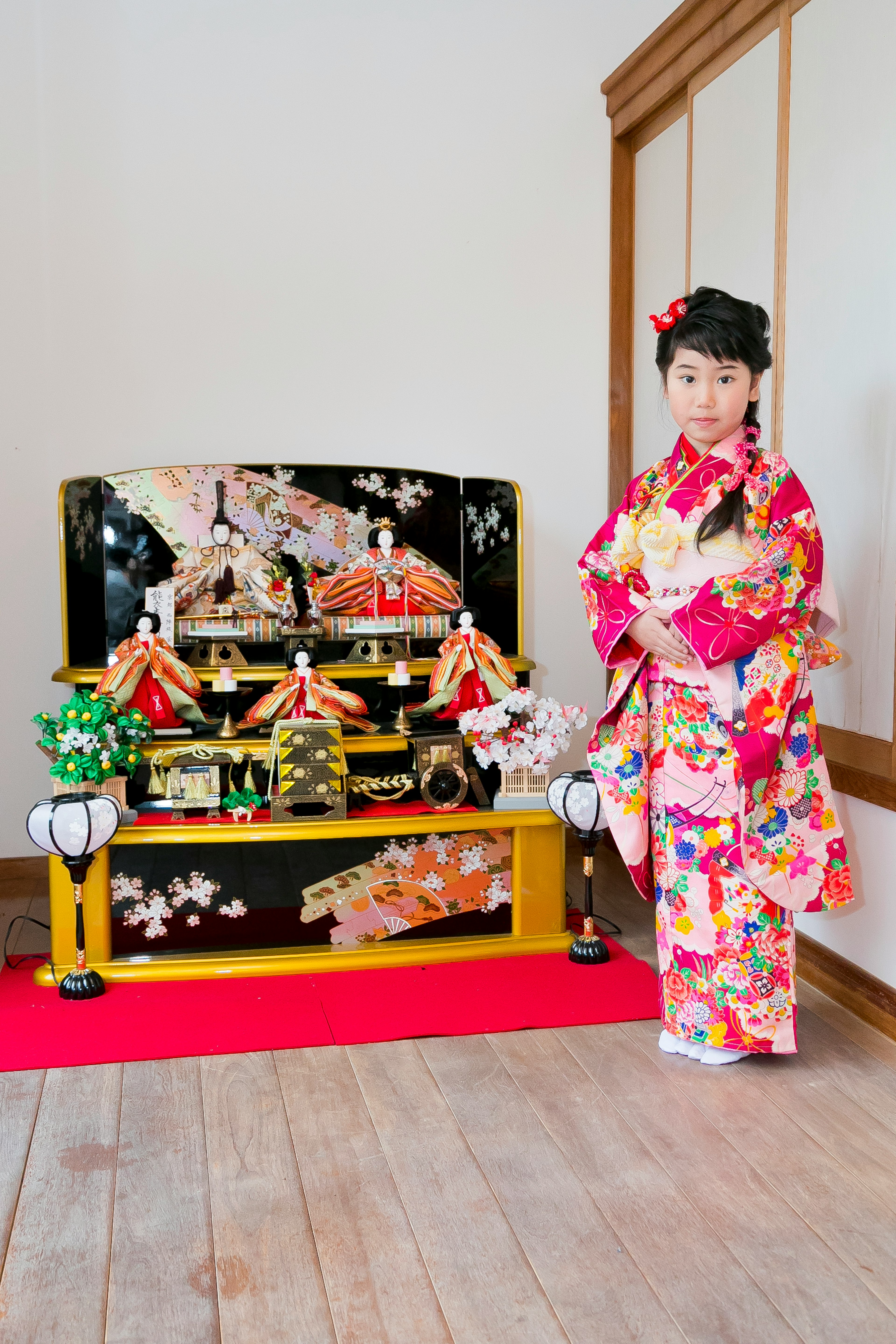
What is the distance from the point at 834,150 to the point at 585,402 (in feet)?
4.16

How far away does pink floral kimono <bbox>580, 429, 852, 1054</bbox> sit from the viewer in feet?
6.57

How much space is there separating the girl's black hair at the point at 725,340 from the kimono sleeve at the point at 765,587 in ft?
0.13

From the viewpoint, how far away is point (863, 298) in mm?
2340

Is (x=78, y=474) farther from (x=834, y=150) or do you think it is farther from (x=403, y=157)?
(x=834, y=150)

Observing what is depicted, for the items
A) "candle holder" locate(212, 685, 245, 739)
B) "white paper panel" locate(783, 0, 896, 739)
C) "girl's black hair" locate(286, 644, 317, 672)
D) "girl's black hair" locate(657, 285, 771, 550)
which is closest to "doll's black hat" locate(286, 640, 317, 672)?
"girl's black hair" locate(286, 644, 317, 672)

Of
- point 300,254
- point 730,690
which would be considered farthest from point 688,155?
point 730,690

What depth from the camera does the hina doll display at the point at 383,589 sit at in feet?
10.5

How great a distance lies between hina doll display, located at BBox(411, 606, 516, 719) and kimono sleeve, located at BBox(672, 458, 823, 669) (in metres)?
0.91

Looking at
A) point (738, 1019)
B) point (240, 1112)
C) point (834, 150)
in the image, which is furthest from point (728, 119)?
point (240, 1112)

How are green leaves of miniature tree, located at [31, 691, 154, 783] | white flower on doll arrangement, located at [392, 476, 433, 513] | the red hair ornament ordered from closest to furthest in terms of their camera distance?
the red hair ornament
green leaves of miniature tree, located at [31, 691, 154, 783]
white flower on doll arrangement, located at [392, 476, 433, 513]

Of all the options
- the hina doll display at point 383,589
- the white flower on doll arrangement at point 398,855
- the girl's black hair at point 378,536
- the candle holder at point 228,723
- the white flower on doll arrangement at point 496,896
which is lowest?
the white flower on doll arrangement at point 496,896

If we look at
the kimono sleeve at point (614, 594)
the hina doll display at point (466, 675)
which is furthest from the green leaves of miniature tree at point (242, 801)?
the kimono sleeve at point (614, 594)

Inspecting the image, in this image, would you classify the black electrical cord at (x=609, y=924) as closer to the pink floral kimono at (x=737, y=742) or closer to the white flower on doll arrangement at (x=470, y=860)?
the white flower on doll arrangement at (x=470, y=860)

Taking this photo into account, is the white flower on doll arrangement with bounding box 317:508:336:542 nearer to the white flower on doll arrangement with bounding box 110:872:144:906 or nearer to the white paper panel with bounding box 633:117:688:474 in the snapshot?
the white paper panel with bounding box 633:117:688:474
